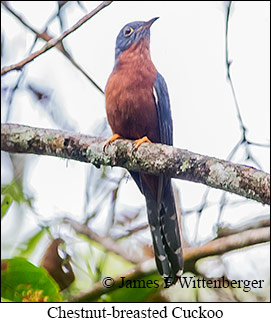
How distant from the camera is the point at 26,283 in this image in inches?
52.7

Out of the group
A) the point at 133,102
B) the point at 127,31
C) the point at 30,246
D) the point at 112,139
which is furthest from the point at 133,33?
the point at 30,246

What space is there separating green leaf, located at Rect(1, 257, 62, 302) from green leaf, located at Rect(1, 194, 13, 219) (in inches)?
5.5

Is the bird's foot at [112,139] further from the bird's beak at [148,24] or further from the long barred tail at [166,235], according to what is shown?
the bird's beak at [148,24]

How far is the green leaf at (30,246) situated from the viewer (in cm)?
144

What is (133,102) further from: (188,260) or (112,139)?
(188,260)

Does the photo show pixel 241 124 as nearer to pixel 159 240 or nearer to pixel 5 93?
pixel 159 240

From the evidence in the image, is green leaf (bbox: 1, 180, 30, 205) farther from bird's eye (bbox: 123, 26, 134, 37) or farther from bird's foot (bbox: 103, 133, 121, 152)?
bird's eye (bbox: 123, 26, 134, 37)

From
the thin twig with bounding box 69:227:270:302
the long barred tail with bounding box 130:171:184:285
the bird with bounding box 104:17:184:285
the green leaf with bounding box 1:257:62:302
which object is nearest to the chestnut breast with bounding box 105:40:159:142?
the bird with bounding box 104:17:184:285

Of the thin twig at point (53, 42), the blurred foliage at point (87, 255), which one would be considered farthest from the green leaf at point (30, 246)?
the thin twig at point (53, 42)

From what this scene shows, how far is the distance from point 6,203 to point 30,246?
142 millimetres

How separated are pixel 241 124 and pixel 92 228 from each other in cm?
52

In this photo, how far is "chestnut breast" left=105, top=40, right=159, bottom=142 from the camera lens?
1.37 meters

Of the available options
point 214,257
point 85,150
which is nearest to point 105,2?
point 85,150

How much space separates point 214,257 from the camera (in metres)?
1.43
